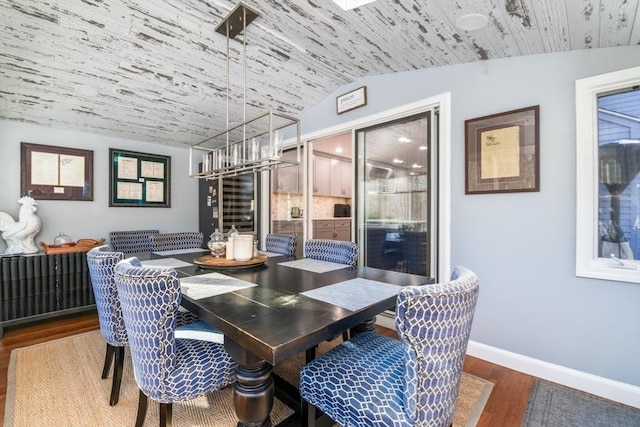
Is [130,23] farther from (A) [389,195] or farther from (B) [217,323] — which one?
(A) [389,195]

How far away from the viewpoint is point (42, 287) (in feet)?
10.1

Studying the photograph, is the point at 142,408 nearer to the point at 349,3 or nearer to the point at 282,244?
the point at 282,244

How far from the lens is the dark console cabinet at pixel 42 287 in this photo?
2.89 metres

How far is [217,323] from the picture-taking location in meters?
1.16

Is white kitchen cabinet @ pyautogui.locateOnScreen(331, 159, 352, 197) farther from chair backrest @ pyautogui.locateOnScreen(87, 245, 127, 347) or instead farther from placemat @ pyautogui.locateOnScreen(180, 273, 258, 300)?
chair backrest @ pyautogui.locateOnScreen(87, 245, 127, 347)

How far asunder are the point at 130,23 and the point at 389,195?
2759 mm

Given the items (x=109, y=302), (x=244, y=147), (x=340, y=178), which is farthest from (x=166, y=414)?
(x=340, y=178)

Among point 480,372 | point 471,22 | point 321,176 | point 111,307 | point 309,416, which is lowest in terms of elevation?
point 480,372

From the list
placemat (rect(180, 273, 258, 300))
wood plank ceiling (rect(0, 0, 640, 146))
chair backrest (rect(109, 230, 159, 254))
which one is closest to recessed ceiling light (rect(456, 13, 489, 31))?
wood plank ceiling (rect(0, 0, 640, 146))

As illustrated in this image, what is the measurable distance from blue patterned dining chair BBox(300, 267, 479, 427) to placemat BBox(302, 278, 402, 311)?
10.6 inches

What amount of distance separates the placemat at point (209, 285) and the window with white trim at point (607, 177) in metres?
2.26

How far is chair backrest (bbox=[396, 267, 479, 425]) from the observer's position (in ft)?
2.98

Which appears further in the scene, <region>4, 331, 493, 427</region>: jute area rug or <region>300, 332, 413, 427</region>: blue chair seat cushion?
<region>4, 331, 493, 427</region>: jute area rug

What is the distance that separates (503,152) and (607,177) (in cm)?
64
